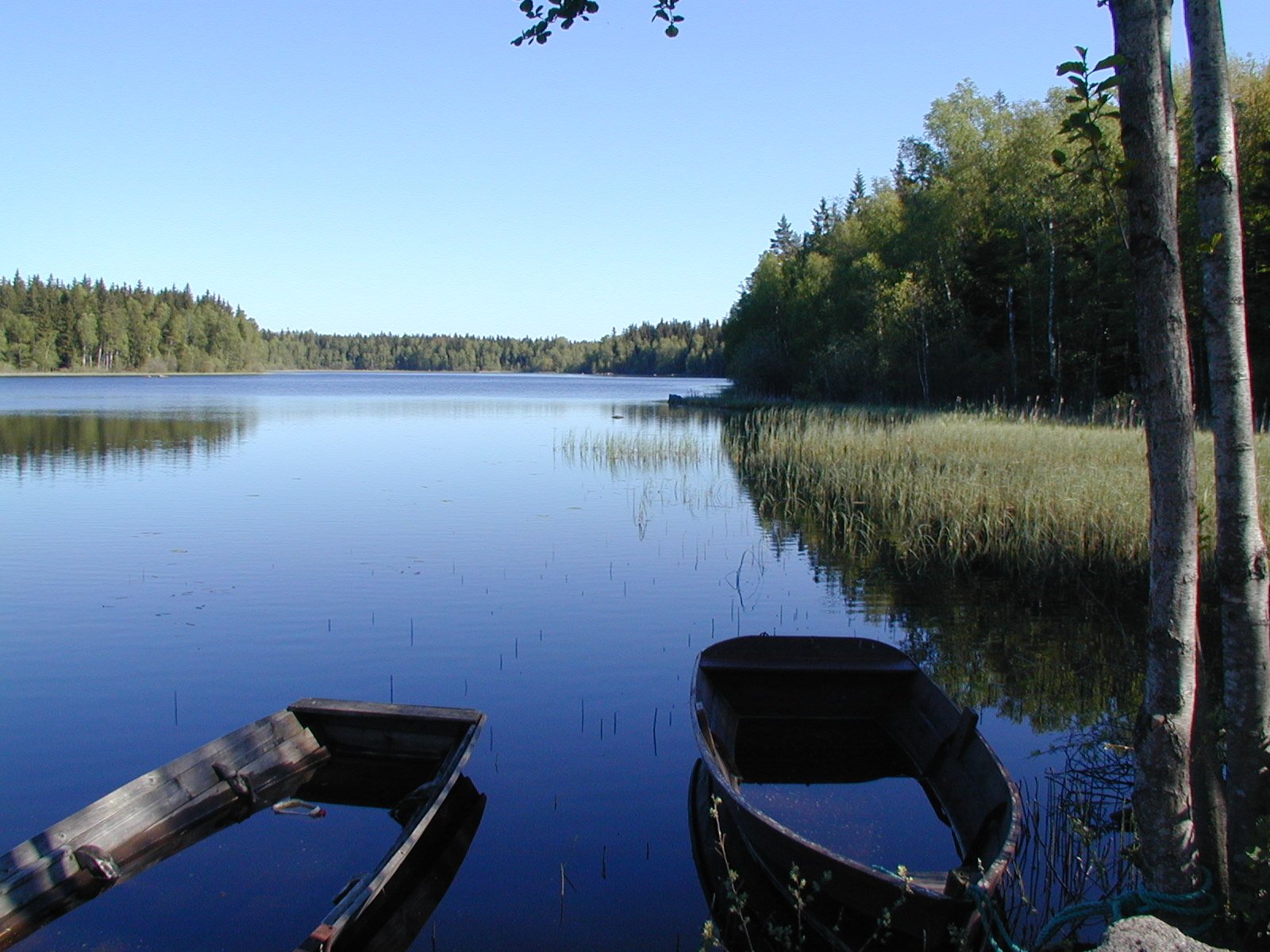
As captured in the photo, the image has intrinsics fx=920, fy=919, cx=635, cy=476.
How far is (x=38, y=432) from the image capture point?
111ft

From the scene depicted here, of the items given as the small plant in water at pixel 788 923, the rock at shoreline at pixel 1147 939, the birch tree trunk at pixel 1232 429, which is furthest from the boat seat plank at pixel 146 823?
the birch tree trunk at pixel 1232 429

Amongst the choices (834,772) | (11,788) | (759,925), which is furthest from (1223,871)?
(11,788)

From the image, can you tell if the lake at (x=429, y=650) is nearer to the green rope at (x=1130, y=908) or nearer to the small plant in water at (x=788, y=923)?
the small plant in water at (x=788, y=923)

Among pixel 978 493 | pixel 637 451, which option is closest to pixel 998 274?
pixel 637 451

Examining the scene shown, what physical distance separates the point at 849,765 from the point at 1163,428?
4.34 m

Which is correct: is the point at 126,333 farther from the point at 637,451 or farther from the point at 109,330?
the point at 637,451

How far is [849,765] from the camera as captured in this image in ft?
23.2

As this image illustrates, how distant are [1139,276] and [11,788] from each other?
7.72 meters

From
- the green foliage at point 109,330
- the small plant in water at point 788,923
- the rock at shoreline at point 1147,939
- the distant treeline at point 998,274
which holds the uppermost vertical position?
the green foliage at point 109,330

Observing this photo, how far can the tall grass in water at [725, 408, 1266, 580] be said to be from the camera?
11992 mm

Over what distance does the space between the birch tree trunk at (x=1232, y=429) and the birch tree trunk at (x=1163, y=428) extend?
15cm

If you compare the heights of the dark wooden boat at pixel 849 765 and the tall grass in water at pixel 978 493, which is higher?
the tall grass in water at pixel 978 493

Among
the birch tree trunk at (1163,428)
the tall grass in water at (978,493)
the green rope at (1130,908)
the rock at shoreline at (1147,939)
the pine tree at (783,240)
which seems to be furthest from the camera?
the pine tree at (783,240)

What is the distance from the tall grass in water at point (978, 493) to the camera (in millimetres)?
11992
